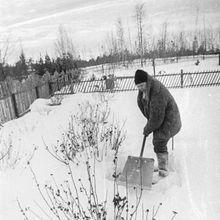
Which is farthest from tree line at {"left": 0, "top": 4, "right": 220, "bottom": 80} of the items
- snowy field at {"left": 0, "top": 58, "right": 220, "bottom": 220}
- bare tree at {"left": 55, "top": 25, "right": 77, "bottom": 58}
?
snowy field at {"left": 0, "top": 58, "right": 220, "bottom": 220}

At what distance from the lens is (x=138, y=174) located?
9.43 ft

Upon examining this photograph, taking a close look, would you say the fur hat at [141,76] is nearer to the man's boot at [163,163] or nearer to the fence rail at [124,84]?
the man's boot at [163,163]

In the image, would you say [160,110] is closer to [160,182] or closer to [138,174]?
[138,174]

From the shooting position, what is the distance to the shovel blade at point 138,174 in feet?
9.12

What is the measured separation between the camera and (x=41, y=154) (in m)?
4.13

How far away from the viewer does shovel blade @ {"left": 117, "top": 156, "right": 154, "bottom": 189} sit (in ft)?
9.12

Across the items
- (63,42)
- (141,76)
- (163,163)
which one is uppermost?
(63,42)

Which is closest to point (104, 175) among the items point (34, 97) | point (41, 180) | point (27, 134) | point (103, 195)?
point (103, 195)

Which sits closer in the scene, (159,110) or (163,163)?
(159,110)

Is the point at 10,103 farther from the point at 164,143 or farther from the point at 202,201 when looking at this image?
the point at 202,201

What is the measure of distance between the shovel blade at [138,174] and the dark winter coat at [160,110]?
41 centimetres

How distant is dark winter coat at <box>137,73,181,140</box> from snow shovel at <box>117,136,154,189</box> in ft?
1.34

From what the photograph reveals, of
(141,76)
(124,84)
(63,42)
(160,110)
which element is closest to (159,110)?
(160,110)

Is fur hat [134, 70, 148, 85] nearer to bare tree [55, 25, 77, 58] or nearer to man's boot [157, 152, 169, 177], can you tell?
man's boot [157, 152, 169, 177]
